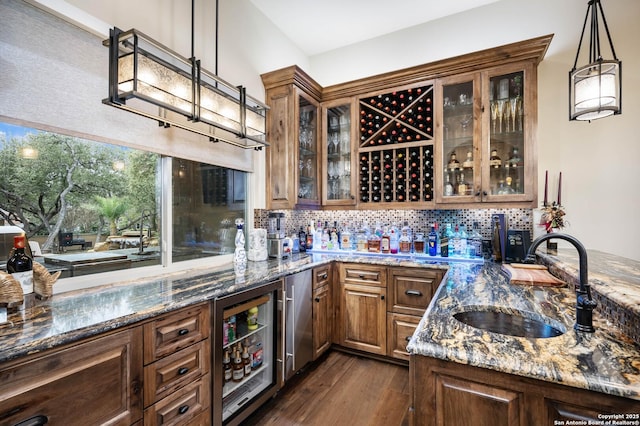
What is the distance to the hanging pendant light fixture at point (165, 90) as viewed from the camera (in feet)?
4.31

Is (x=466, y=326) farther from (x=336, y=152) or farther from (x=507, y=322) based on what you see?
(x=336, y=152)

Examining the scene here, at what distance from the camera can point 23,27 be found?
4.60 ft

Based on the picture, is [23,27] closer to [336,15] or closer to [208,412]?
[208,412]

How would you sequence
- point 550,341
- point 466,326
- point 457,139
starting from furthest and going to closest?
point 457,139 < point 466,326 < point 550,341

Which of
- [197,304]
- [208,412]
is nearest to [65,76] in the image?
[197,304]

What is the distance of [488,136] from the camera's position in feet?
8.59

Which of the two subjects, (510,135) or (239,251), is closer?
(239,251)

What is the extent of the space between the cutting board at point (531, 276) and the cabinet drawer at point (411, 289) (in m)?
0.57

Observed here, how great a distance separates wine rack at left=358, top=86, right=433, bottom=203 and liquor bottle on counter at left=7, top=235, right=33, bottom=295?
2.57 meters

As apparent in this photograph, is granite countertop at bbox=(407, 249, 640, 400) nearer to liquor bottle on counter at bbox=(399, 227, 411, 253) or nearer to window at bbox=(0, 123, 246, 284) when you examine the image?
liquor bottle on counter at bbox=(399, 227, 411, 253)

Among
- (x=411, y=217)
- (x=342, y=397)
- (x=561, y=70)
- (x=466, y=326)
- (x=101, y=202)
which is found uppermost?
(x=561, y=70)

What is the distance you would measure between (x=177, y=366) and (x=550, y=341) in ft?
5.15

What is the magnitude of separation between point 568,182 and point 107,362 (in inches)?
137

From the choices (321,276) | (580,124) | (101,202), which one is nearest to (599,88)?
(580,124)
